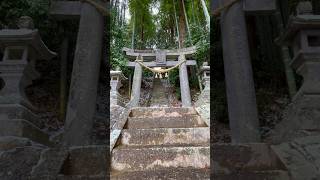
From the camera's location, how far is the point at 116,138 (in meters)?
3.22

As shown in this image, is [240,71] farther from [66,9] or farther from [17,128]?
[17,128]

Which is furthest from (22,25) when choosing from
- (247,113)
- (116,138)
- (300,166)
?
(300,166)

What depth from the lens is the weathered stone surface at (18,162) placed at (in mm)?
1966

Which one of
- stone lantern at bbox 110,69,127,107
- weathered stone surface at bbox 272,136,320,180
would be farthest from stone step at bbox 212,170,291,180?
stone lantern at bbox 110,69,127,107

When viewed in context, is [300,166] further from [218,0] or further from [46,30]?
[46,30]

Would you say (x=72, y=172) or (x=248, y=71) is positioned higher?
(x=248, y=71)

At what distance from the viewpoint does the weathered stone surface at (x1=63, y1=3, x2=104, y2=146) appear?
8.29 feet

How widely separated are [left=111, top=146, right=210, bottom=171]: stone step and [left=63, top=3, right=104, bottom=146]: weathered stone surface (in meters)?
0.37

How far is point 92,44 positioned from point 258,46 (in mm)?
5235

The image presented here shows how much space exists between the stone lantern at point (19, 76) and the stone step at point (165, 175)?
1088 millimetres

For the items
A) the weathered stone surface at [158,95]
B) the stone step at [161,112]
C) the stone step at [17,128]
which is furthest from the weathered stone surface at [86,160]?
the weathered stone surface at [158,95]

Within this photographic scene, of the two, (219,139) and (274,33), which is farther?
(274,33)

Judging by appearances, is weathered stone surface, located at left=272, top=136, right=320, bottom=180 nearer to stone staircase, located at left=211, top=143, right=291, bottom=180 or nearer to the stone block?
stone staircase, located at left=211, top=143, right=291, bottom=180

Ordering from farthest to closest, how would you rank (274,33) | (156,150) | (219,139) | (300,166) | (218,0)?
1. (274,33)
2. (219,139)
3. (218,0)
4. (156,150)
5. (300,166)
